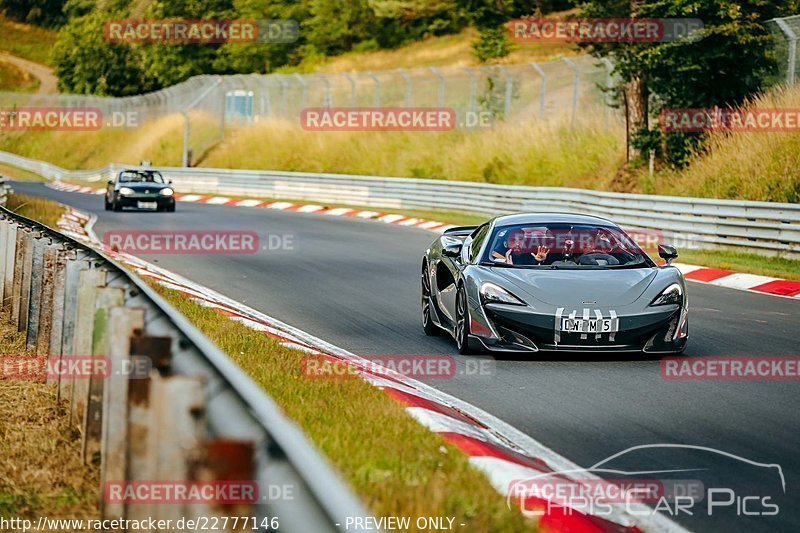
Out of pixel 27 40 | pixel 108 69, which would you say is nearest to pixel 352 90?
pixel 108 69

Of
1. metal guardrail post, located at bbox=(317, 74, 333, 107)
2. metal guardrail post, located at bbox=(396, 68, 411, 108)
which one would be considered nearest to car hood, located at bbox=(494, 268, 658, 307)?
metal guardrail post, located at bbox=(396, 68, 411, 108)

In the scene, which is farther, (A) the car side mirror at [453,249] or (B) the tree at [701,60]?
(B) the tree at [701,60]

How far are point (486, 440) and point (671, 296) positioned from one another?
3.84 metres

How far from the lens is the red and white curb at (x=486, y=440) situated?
5488mm

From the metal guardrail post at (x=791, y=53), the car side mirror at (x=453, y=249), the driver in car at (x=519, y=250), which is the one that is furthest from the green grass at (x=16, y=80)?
the driver in car at (x=519, y=250)

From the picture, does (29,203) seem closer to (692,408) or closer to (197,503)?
(692,408)

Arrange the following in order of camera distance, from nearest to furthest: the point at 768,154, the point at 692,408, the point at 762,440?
the point at 762,440
the point at 692,408
the point at 768,154

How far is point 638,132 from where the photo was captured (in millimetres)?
29031

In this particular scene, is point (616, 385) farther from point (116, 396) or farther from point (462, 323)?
point (116, 396)

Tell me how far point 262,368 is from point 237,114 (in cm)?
5262

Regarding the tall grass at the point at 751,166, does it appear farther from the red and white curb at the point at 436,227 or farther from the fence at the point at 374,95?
the fence at the point at 374,95

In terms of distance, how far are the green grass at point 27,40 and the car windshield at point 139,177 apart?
4434 inches

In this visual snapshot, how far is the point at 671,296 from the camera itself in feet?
34.6

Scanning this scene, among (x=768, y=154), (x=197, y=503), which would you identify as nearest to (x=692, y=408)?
(x=197, y=503)
